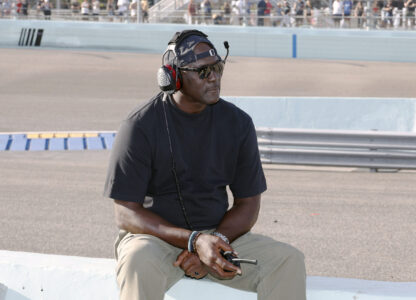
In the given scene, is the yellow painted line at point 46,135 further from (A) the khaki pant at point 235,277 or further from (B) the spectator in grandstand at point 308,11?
(B) the spectator in grandstand at point 308,11

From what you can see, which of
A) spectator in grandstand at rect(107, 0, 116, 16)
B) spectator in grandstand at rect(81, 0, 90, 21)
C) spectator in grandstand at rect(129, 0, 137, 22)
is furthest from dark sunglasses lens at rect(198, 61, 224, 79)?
spectator in grandstand at rect(107, 0, 116, 16)

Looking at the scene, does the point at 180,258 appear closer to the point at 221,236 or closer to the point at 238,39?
the point at 221,236

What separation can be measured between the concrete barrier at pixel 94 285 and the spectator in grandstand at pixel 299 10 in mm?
24095

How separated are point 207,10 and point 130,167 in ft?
83.1

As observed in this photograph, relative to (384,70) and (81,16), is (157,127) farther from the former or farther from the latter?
(81,16)

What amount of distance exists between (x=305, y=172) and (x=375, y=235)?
11.0 ft

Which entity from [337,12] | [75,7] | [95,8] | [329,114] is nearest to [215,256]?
[329,114]

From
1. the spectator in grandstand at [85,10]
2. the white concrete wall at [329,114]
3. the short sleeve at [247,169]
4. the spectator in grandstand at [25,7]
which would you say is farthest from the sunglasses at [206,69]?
the spectator in grandstand at [25,7]

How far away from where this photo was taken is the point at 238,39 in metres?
26.8

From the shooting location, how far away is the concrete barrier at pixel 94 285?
341 cm

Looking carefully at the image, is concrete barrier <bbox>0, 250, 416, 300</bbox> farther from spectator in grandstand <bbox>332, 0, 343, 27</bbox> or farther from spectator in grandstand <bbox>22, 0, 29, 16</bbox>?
spectator in grandstand <bbox>22, 0, 29, 16</bbox>

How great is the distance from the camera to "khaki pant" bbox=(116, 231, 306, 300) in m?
3.20

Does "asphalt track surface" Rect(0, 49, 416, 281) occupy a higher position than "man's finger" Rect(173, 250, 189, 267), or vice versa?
"man's finger" Rect(173, 250, 189, 267)

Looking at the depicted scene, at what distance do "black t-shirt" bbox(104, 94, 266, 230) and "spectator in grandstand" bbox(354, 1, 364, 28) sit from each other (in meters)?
23.8
